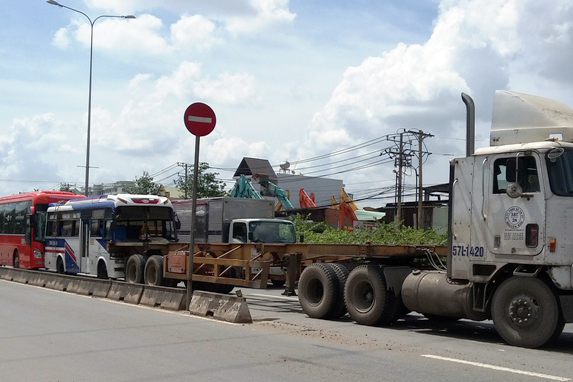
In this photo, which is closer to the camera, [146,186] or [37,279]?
[37,279]

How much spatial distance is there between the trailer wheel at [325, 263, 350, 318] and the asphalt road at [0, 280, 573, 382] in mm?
185

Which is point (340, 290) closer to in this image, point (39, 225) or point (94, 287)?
point (94, 287)

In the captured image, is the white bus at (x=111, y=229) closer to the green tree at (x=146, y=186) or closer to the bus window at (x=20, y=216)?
the bus window at (x=20, y=216)

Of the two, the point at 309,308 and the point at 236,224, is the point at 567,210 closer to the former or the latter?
the point at 309,308

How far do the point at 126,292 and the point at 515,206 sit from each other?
982 cm

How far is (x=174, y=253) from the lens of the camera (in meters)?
16.8

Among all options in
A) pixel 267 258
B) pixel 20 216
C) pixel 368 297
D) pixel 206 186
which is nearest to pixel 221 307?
pixel 267 258

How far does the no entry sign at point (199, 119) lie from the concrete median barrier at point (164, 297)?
3.31m

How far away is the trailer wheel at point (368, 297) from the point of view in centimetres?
1169

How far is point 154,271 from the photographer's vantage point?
1808 cm

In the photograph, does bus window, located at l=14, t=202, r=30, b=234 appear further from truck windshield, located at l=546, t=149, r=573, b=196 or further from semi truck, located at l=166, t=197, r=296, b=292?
truck windshield, located at l=546, t=149, r=573, b=196

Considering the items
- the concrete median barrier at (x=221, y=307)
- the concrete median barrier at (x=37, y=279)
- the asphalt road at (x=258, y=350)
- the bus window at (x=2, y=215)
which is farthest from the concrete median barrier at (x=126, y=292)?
the bus window at (x=2, y=215)

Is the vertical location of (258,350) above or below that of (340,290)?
below

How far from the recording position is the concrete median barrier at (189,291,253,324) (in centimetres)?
1230
